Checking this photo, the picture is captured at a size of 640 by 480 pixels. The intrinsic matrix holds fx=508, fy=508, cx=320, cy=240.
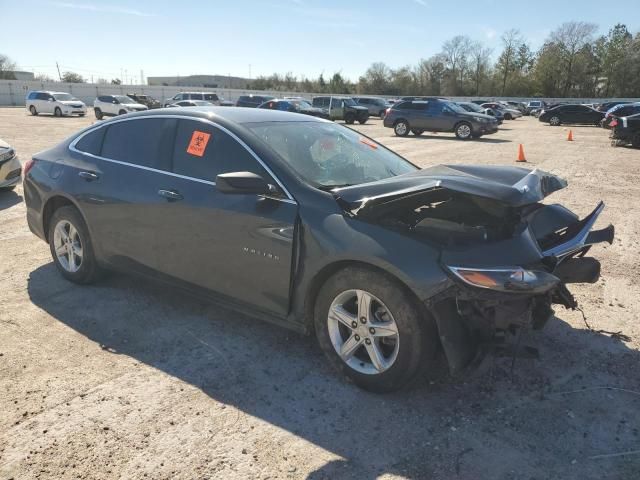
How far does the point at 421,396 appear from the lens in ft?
10.3

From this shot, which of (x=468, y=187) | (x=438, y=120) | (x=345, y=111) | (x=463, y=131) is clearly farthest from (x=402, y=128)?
(x=468, y=187)

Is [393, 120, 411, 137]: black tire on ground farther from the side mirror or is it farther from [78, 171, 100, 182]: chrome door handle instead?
the side mirror

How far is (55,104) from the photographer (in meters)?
35.4

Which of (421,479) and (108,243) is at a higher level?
(108,243)

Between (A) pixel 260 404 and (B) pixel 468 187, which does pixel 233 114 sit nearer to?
(B) pixel 468 187

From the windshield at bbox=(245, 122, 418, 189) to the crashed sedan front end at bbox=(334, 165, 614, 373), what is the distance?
0.32 meters

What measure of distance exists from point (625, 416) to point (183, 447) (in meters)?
2.51

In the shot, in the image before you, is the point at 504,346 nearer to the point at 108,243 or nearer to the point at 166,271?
the point at 166,271

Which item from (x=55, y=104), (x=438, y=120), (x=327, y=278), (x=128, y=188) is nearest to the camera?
(x=327, y=278)

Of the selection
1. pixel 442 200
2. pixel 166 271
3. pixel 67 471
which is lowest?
pixel 67 471

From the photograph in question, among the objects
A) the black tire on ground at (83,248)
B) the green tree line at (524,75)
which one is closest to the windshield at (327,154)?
the black tire on ground at (83,248)

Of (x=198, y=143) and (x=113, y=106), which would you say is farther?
(x=113, y=106)

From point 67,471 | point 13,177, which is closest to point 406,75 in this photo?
point 13,177

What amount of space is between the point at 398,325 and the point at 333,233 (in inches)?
26.6
